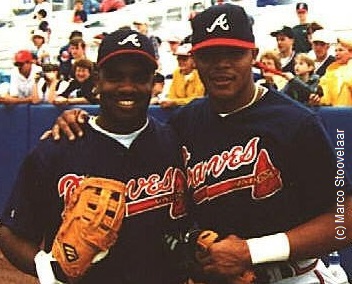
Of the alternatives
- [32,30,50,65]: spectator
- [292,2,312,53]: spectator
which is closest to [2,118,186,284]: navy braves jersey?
[292,2,312,53]: spectator

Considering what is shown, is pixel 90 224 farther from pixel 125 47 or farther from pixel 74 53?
pixel 74 53

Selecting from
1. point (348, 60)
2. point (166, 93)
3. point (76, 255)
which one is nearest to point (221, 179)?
point (76, 255)

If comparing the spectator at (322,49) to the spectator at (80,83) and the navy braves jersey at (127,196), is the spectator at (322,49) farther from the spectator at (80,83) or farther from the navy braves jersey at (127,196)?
the navy braves jersey at (127,196)

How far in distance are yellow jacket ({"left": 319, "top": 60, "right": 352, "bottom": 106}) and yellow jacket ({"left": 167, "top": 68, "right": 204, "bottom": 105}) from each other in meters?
1.34

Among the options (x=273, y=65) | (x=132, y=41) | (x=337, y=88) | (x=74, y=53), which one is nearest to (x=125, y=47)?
(x=132, y=41)

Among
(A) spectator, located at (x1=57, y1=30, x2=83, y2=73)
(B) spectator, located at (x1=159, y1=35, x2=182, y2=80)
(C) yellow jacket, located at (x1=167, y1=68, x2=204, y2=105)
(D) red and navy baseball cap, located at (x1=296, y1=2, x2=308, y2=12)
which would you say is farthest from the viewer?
(A) spectator, located at (x1=57, y1=30, x2=83, y2=73)

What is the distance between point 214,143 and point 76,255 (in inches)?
20.1

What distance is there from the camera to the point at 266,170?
2.07 metres

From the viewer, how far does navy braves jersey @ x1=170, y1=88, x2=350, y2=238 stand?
Result: 205 centimetres

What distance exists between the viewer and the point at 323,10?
328 inches

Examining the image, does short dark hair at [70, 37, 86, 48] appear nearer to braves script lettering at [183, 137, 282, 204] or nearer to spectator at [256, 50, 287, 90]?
spectator at [256, 50, 287, 90]

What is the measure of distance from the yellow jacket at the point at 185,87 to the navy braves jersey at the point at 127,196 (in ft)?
13.6

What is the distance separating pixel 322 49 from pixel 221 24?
14.4 ft

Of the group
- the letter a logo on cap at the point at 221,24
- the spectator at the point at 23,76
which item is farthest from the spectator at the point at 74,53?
the letter a logo on cap at the point at 221,24
